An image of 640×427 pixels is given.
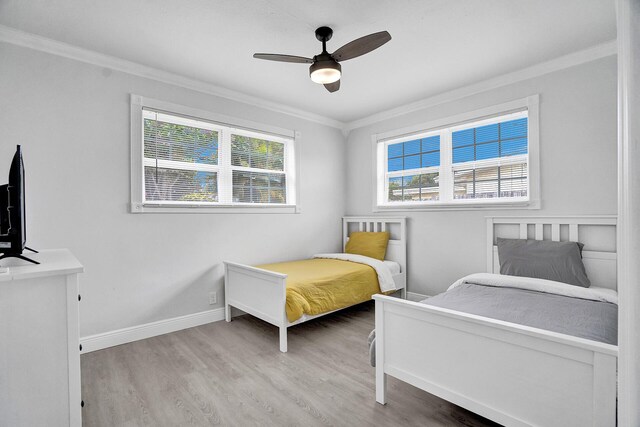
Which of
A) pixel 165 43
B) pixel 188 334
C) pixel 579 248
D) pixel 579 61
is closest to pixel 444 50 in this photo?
pixel 579 61

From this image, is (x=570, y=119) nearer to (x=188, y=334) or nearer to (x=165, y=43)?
(x=165, y=43)

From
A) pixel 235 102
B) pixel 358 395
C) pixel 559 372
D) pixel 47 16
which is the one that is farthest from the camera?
pixel 235 102

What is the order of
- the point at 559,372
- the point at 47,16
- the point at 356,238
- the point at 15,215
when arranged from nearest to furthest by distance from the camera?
1. the point at 559,372
2. the point at 15,215
3. the point at 47,16
4. the point at 356,238

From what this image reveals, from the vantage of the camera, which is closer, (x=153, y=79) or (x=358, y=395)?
(x=358, y=395)

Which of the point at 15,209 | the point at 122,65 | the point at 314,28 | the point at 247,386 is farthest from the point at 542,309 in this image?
the point at 122,65

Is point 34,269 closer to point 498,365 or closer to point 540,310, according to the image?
point 498,365

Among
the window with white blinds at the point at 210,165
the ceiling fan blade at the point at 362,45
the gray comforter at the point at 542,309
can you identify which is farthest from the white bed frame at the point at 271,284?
the ceiling fan blade at the point at 362,45

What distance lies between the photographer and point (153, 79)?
2.97 meters

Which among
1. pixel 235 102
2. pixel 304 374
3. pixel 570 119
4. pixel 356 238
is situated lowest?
pixel 304 374

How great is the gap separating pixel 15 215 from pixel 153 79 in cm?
200

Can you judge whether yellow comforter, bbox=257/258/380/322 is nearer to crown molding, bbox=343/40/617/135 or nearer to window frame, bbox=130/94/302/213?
window frame, bbox=130/94/302/213

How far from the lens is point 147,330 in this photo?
2.90 metres

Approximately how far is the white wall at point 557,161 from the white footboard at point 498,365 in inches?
79.1

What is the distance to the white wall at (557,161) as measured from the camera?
2650 mm
